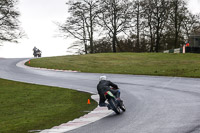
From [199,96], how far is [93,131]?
764 cm

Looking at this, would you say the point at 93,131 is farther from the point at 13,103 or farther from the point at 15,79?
the point at 15,79

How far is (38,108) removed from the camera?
44.2ft

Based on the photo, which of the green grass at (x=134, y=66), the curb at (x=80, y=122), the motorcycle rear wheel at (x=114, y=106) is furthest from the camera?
the green grass at (x=134, y=66)

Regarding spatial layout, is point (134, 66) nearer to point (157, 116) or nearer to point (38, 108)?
point (38, 108)

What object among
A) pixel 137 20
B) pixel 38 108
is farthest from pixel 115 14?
pixel 38 108

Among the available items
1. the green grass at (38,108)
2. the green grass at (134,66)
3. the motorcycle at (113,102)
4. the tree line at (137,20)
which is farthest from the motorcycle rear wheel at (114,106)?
the tree line at (137,20)

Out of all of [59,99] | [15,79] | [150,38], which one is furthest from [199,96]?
[150,38]

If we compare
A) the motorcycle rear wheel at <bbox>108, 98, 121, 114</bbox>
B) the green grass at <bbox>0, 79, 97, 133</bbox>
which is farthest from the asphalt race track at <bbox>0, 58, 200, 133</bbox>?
the green grass at <bbox>0, 79, 97, 133</bbox>

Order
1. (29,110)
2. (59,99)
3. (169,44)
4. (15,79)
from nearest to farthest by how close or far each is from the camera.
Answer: (29,110), (59,99), (15,79), (169,44)

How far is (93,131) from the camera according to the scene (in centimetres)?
855

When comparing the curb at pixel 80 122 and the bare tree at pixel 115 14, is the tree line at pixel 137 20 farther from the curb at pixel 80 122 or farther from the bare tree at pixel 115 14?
the curb at pixel 80 122

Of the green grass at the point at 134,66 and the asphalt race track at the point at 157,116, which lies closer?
the asphalt race track at the point at 157,116

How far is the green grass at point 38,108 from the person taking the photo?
10072 mm

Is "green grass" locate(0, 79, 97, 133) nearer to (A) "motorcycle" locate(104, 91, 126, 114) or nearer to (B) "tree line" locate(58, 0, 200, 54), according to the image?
(A) "motorcycle" locate(104, 91, 126, 114)
